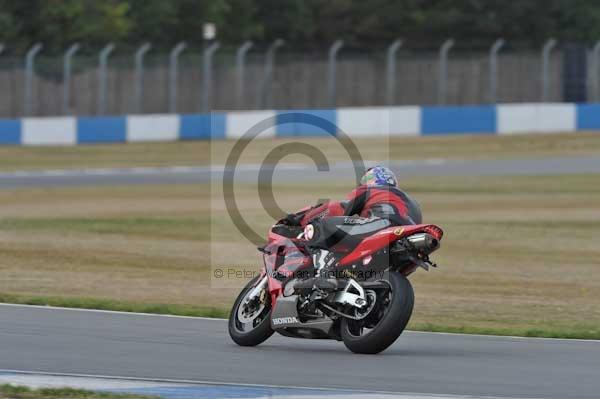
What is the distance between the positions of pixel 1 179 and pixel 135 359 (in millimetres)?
18657

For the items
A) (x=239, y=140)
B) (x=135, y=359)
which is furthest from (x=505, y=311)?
(x=239, y=140)

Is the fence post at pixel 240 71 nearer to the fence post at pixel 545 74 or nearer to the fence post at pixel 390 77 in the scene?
the fence post at pixel 390 77

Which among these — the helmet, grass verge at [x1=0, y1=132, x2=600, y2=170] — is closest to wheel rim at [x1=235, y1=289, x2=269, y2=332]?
the helmet

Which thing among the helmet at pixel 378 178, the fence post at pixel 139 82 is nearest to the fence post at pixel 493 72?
the fence post at pixel 139 82

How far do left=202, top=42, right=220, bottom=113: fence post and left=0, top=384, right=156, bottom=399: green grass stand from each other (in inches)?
1115

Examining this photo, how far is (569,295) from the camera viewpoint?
43.9 ft

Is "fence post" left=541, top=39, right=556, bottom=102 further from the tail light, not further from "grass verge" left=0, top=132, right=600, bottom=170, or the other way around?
the tail light

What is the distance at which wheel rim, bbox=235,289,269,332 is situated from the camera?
9.22 meters

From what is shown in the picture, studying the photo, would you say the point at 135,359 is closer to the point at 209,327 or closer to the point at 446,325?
the point at 209,327

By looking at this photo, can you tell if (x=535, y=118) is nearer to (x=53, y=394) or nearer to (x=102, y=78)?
(x=102, y=78)

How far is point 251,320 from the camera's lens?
9289mm

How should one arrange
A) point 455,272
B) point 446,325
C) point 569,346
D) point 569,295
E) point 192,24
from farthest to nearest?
point 192,24 → point 455,272 → point 569,295 → point 446,325 → point 569,346

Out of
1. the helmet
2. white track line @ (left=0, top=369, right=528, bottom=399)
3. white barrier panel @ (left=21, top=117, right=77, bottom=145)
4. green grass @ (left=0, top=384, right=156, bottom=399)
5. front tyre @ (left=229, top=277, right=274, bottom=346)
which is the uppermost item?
white barrier panel @ (left=21, top=117, right=77, bottom=145)

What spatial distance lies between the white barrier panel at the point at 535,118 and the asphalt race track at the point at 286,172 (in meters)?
4.31
